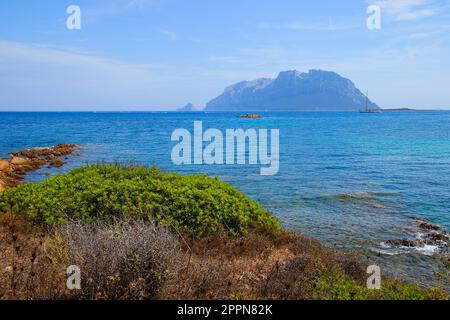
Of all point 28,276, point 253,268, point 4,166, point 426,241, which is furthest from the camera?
point 4,166

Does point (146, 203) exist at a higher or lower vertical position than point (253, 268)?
higher

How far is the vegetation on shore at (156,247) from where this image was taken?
240 inches

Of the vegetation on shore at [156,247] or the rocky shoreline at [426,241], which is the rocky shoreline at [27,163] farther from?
the rocky shoreline at [426,241]

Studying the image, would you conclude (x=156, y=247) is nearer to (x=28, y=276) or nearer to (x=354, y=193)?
(x=28, y=276)

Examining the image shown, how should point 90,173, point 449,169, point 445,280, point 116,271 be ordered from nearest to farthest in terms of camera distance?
point 116,271, point 445,280, point 90,173, point 449,169

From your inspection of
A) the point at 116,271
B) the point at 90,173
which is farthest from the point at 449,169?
the point at 116,271

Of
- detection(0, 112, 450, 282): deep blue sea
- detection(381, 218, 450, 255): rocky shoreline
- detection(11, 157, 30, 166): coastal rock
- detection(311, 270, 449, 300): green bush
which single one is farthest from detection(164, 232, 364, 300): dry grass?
detection(11, 157, 30, 166): coastal rock

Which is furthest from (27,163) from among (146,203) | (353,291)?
(353,291)

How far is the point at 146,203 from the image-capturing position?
975 centimetres

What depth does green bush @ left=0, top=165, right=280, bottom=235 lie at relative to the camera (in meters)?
9.72

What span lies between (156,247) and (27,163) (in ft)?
96.9
